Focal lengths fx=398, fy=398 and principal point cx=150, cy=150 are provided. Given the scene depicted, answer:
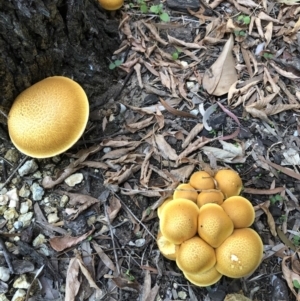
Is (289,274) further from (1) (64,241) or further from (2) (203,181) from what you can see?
(1) (64,241)

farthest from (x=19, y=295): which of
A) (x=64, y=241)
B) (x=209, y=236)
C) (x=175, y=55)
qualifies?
(x=175, y=55)

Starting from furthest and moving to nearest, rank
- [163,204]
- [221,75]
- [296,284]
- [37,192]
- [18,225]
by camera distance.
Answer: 1. [221,75]
2. [37,192]
3. [18,225]
4. [163,204]
5. [296,284]

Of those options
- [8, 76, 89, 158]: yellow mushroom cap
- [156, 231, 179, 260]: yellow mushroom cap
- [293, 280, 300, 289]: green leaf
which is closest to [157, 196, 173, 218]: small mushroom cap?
[156, 231, 179, 260]: yellow mushroom cap

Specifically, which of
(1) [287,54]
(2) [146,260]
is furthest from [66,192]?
(1) [287,54]

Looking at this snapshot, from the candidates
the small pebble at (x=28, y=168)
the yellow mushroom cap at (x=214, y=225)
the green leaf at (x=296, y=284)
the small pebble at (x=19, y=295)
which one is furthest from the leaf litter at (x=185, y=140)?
the yellow mushroom cap at (x=214, y=225)

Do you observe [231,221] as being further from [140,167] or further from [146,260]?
[140,167]

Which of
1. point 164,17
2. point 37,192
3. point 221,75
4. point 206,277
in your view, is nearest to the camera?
point 206,277

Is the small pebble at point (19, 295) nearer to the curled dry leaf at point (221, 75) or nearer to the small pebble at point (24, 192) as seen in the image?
the small pebble at point (24, 192)
